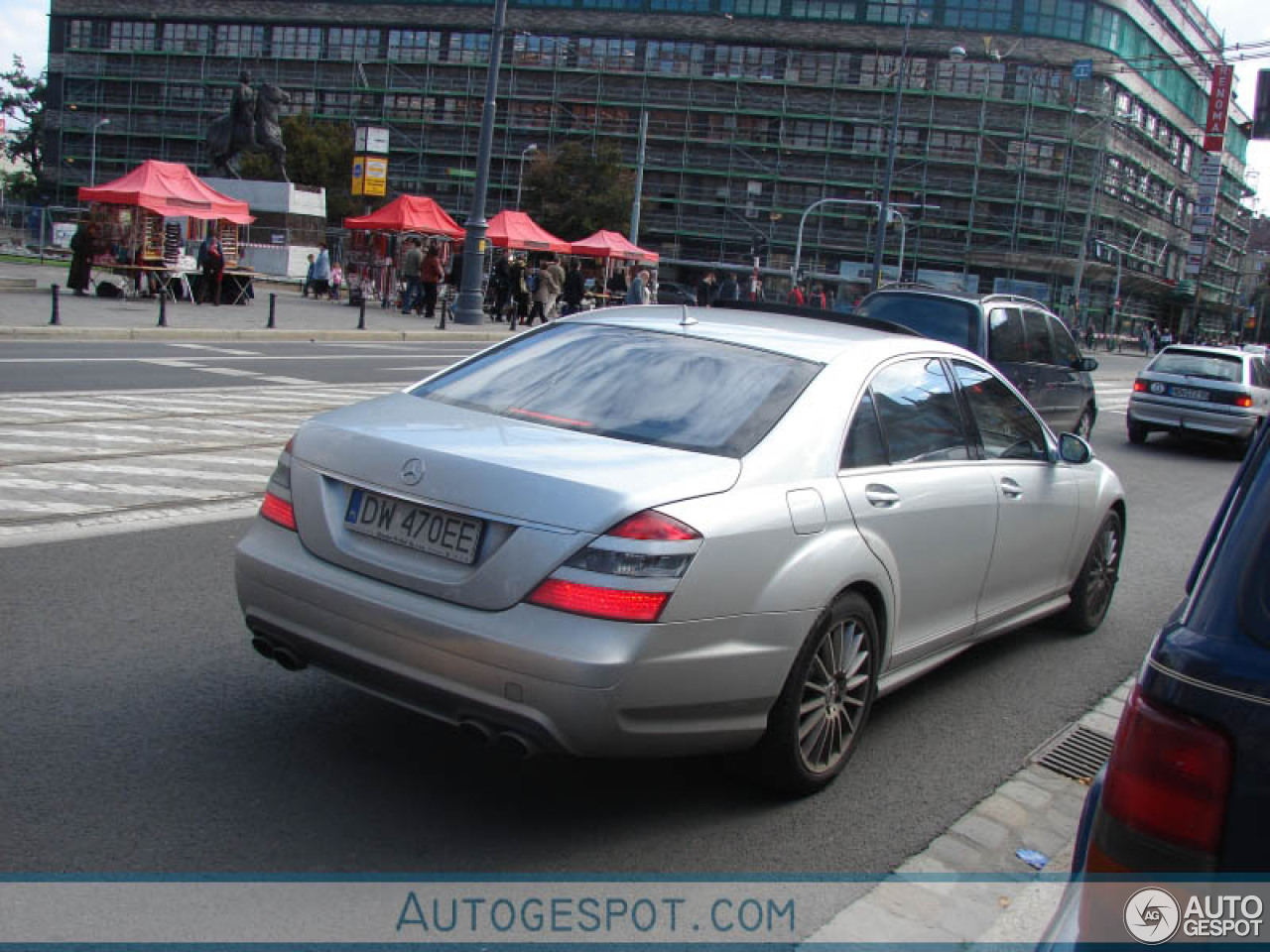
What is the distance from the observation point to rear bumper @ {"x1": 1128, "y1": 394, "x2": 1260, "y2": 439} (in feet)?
55.3

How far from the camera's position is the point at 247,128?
141ft

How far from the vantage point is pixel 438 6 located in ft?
274

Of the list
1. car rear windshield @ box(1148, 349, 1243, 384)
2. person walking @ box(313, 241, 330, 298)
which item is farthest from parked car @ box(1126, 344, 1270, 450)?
person walking @ box(313, 241, 330, 298)

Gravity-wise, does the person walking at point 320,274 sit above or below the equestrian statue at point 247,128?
below

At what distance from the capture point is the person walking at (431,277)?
31.9 metres

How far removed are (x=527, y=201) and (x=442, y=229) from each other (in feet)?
138

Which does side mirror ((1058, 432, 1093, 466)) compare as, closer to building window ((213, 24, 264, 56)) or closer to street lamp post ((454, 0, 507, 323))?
street lamp post ((454, 0, 507, 323))

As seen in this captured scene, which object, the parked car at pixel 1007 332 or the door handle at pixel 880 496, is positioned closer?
the door handle at pixel 880 496

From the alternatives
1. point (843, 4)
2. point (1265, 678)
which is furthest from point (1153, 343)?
point (1265, 678)

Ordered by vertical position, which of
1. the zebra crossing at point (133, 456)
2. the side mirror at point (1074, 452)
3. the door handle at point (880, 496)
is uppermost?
the side mirror at point (1074, 452)

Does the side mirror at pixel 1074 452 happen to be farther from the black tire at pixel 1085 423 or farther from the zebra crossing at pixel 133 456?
the black tire at pixel 1085 423

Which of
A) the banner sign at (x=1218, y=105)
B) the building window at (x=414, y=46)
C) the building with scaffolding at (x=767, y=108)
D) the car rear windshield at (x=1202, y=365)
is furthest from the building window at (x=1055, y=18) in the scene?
the car rear windshield at (x=1202, y=365)

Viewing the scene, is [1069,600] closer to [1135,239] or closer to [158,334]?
[158,334]

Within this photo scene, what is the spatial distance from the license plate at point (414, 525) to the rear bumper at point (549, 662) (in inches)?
5.7
